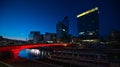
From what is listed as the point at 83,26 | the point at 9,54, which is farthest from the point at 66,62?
the point at 83,26

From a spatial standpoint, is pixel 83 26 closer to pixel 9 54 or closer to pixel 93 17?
pixel 93 17

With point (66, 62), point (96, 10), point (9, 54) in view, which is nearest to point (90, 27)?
point (96, 10)

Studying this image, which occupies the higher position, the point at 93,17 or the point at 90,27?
the point at 93,17

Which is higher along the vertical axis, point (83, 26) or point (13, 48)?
point (83, 26)

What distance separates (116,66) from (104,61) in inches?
180

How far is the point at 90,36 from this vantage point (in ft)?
554

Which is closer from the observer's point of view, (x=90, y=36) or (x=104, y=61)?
(x=104, y=61)

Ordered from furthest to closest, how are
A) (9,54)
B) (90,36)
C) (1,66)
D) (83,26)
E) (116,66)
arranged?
(83,26)
(90,36)
(9,54)
(1,66)
(116,66)

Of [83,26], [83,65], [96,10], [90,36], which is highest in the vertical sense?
[96,10]

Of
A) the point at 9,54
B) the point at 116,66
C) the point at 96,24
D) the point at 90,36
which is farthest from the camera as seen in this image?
the point at 96,24

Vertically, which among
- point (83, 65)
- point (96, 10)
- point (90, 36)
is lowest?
point (83, 65)

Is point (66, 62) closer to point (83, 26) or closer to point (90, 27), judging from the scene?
point (90, 27)

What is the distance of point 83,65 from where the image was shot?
2609 centimetres

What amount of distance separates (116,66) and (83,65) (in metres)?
8.83
